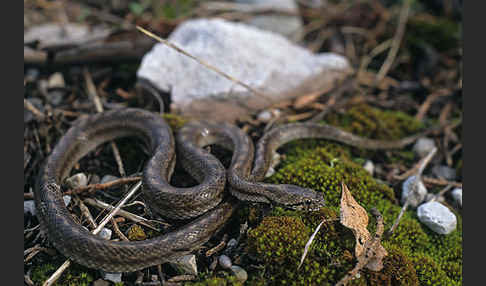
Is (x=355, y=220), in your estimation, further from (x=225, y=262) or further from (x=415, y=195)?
(x=415, y=195)

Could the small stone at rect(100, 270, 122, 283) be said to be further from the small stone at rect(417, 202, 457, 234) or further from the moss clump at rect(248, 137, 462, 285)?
the small stone at rect(417, 202, 457, 234)

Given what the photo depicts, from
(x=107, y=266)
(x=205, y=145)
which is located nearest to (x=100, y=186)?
(x=107, y=266)

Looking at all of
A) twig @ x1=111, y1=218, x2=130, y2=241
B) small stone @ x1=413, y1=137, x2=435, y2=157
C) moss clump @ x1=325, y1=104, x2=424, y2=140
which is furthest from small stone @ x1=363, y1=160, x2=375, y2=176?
twig @ x1=111, y1=218, x2=130, y2=241

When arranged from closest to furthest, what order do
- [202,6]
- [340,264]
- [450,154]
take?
1. [340,264]
2. [450,154]
3. [202,6]

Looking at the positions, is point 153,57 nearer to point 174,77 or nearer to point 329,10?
point 174,77

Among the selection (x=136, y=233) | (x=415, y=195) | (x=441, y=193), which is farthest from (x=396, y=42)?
(x=136, y=233)

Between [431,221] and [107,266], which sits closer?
Answer: [107,266]

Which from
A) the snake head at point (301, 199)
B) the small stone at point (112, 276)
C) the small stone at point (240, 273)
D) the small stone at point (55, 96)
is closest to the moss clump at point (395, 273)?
the snake head at point (301, 199)
